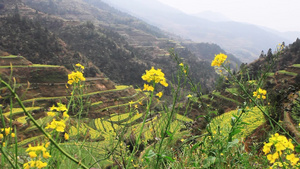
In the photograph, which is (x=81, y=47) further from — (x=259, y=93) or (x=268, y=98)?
(x=259, y=93)

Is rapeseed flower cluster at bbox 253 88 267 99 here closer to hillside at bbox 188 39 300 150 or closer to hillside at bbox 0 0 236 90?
hillside at bbox 188 39 300 150

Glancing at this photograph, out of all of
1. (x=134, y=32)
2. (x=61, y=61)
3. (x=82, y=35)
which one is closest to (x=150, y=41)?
(x=134, y=32)

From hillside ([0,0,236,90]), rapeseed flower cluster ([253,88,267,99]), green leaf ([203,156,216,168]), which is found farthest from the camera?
hillside ([0,0,236,90])

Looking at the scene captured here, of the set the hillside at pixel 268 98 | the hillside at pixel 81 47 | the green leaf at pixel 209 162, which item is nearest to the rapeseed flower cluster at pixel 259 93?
the hillside at pixel 268 98

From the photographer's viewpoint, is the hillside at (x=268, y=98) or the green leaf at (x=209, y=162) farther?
the hillside at (x=268, y=98)

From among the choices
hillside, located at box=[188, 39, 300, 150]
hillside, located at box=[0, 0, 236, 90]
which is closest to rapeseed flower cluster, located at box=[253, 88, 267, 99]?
hillside, located at box=[188, 39, 300, 150]

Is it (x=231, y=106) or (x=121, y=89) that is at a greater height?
(x=231, y=106)

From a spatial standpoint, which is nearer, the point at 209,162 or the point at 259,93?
the point at 209,162

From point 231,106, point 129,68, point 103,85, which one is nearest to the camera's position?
point 231,106

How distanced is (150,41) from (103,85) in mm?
70865

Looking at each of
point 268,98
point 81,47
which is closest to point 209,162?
point 268,98

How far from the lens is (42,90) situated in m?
26.1

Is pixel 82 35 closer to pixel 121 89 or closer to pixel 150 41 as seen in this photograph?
pixel 121 89

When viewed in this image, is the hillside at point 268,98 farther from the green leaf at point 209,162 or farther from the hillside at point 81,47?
the hillside at point 81,47
